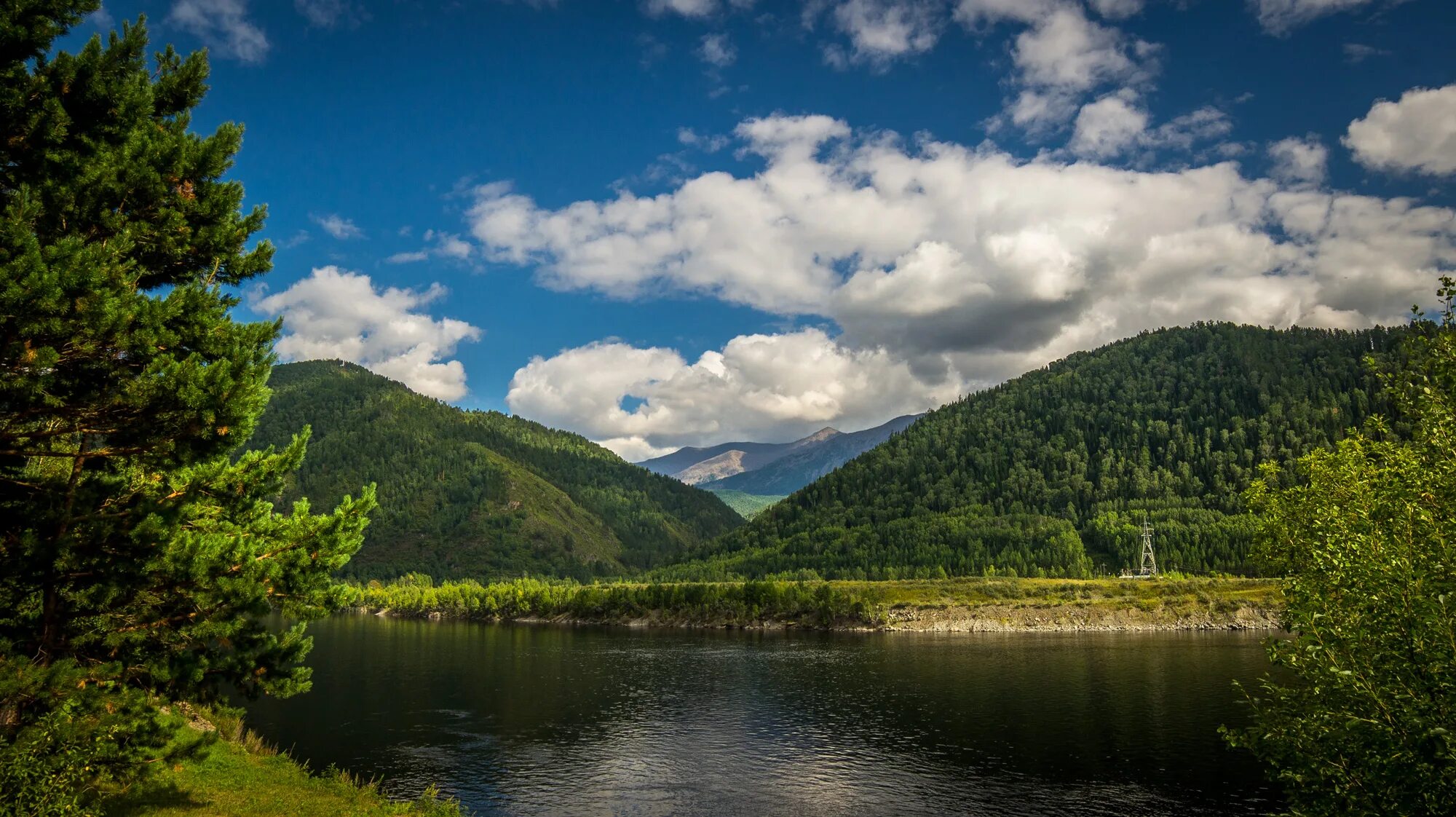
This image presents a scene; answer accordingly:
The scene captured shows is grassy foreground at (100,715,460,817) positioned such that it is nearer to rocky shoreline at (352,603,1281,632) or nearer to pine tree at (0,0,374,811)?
pine tree at (0,0,374,811)

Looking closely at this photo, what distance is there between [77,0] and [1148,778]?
73.7 m

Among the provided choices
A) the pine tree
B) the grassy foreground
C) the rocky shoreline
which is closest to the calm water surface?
the grassy foreground

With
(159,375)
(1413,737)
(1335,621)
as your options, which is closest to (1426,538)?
(1335,621)

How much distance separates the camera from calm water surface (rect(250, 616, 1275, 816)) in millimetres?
56500

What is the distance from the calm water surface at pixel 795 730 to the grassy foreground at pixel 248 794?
11.0 metres

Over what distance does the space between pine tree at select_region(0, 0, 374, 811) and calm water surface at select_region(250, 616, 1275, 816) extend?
39.0m

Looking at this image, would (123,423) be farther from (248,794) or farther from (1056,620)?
(1056,620)

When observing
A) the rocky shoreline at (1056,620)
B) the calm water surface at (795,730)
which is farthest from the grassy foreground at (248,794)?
the rocky shoreline at (1056,620)

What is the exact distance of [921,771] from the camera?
207 ft

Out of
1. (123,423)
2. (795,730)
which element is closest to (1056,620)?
(795,730)

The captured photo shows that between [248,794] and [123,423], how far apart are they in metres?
27.0

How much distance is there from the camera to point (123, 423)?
58.0ft

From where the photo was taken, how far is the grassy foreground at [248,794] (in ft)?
95.0

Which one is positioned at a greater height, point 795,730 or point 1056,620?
point 795,730
